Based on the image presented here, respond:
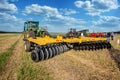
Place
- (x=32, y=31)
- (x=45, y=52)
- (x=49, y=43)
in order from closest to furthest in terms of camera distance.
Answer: (x=45, y=52), (x=49, y=43), (x=32, y=31)

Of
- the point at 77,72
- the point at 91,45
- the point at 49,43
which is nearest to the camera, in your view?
the point at 77,72

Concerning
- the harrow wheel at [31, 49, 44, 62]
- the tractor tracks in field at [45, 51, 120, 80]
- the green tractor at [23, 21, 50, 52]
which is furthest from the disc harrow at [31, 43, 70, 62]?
the green tractor at [23, 21, 50, 52]

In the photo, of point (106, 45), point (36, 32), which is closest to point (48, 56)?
point (36, 32)

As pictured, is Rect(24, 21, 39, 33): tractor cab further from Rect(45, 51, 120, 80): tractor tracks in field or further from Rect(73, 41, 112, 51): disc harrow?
Rect(45, 51, 120, 80): tractor tracks in field

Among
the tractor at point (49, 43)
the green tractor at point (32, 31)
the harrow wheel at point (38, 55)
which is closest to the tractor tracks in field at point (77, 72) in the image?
the harrow wheel at point (38, 55)

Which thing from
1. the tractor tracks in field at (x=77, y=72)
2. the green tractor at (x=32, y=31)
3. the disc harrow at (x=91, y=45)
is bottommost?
the tractor tracks in field at (x=77, y=72)

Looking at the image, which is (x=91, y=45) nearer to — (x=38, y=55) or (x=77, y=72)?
(x=38, y=55)

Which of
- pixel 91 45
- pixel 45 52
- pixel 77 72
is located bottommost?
pixel 77 72

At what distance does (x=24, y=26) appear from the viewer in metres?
18.6

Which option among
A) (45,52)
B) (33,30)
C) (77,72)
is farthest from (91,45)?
(77,72)

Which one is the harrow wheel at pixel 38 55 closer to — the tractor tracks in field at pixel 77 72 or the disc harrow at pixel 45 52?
the disc harrow at pixel 45 52

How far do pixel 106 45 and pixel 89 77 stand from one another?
41.2 ft

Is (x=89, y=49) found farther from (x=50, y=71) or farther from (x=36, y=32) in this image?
(x=50, y=71)

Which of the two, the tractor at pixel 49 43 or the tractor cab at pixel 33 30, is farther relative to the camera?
the tractor cab at pixel 33 30
